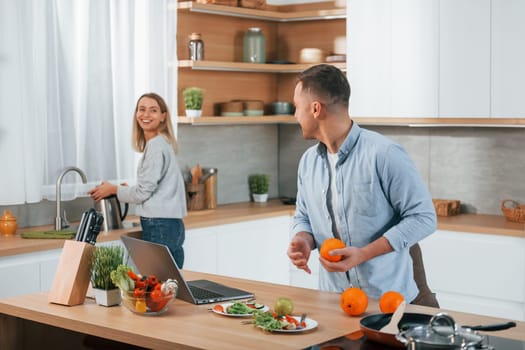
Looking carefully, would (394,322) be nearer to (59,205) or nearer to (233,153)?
(59,205)

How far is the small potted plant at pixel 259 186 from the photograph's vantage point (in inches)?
243

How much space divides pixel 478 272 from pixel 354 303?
2.38 metres

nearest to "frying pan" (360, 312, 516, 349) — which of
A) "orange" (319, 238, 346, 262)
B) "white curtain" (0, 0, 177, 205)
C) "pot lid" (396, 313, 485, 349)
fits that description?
"pot lid" (396, 313, 485, 349)

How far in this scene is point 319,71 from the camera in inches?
126

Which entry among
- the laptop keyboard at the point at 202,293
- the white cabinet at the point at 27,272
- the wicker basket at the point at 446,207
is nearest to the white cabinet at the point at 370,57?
the wicker basket at the point at 446,207

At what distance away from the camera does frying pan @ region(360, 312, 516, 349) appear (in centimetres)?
235

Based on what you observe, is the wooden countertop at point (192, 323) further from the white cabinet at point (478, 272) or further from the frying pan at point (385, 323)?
the white cabinet at point (478, 272)

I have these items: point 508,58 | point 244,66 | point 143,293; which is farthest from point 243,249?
point 143,293

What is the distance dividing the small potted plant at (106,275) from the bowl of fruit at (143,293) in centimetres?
9

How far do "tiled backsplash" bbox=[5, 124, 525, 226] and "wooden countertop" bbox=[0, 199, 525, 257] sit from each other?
148 mm

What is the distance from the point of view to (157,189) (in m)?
4.69

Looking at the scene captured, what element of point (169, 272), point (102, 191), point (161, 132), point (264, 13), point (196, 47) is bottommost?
point (169, 272)

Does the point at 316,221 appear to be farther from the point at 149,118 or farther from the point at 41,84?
the point at 41,84

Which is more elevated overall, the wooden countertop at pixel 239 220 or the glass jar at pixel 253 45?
the glass jar at pixel 253 45
